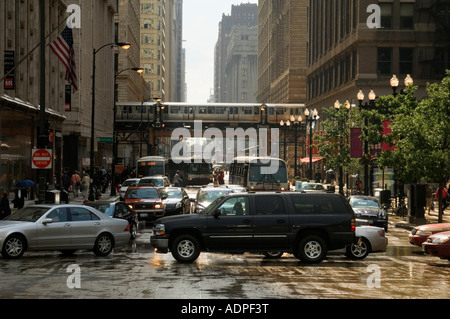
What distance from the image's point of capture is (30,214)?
19.3 metres

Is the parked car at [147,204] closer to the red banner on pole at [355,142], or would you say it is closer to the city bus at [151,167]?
the red banner on pole at [355,142]

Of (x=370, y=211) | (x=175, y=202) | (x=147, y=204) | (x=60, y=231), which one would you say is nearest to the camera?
(x=60, y=231)

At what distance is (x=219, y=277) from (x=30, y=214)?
6.60 meters

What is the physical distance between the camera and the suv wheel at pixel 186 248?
17984 millimetres

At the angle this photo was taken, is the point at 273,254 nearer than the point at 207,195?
Yes

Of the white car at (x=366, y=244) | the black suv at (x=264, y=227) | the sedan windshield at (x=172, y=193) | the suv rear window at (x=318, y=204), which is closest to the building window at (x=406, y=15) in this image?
the sedan windshield at (x=172, y=193)

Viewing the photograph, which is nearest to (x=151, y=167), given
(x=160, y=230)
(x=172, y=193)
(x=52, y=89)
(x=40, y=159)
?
(x=52, y=89)

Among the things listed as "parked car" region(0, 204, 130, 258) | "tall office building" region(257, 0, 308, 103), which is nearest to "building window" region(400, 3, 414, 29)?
"tall office building" region(257, 0, 308, 103)

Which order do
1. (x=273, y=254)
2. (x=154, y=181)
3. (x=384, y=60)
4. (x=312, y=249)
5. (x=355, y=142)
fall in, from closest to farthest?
1. (x=312, y=249)
2. (x=273, y=254)
3. (x=355, y=142)
4. (x=154, y=181)
5. (x=384, y=60)

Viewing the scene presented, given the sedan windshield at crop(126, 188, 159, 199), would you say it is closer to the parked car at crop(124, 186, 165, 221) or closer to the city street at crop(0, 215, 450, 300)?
the parked car at crop(124, 186, 165, 221)

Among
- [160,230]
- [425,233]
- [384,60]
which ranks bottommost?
[425,233]

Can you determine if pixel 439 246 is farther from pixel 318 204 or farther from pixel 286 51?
pixel 286 51

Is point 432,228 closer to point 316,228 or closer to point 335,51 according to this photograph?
point 316,228

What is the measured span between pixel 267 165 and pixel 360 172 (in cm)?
1333
